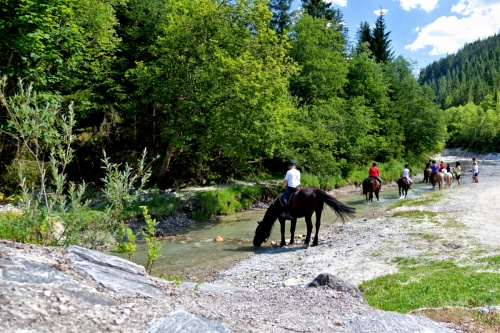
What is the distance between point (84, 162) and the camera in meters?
25.8

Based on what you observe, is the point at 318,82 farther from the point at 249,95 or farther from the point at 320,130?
the point at 249,95

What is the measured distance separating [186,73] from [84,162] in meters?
10.1

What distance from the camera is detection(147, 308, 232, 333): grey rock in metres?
3.92

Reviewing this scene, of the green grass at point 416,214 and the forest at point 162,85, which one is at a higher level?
the forest at point 162,85

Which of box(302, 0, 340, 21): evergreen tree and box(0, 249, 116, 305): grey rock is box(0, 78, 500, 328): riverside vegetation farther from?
box(302, 0, 340, 21): evergreen tree

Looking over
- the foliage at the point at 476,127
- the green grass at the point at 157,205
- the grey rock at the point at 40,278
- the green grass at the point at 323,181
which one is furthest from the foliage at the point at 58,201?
the foliage at the point at 476,127

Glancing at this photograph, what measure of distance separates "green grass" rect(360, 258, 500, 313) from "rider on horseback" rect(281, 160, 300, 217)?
18.7 ft

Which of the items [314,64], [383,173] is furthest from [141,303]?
[314,64]

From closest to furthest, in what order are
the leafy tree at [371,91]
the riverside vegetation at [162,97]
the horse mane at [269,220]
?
the horse mane at [269,220]
the riverside vegetation at [162,97]
the leafy tree at [371,91]

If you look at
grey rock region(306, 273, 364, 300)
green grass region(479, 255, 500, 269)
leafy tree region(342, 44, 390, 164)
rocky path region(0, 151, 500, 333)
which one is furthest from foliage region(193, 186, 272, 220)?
leafy tree region(342, 44, 390, 164)

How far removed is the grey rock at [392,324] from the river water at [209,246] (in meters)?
6.98

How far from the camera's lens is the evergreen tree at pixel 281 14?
48.2m

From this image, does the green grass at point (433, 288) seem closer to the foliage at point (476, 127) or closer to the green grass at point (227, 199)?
the green grass at point (227, 199)

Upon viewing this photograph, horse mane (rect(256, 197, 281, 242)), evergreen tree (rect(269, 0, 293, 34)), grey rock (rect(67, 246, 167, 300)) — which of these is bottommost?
horse mane (rect(256, 197, 281, 242))
